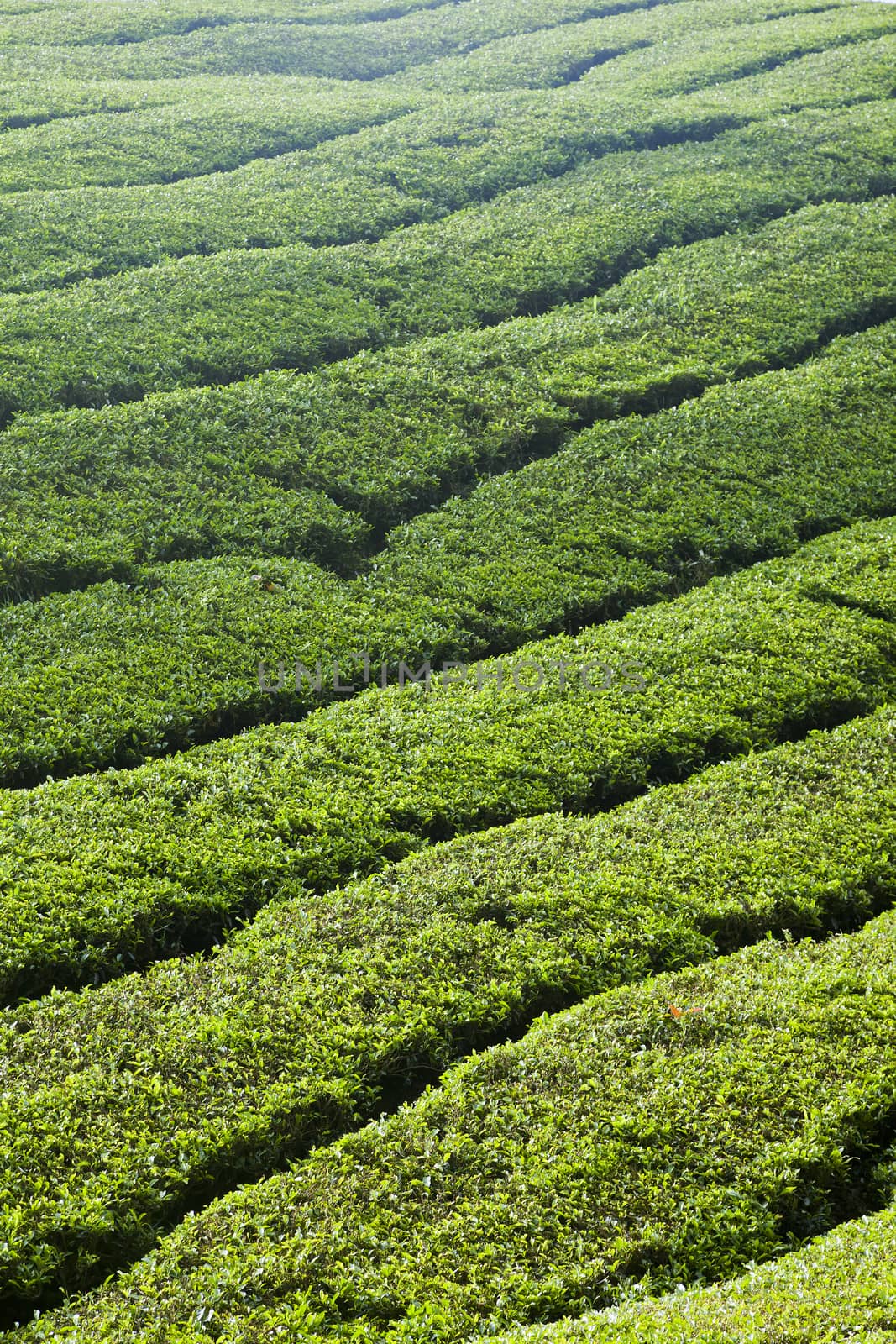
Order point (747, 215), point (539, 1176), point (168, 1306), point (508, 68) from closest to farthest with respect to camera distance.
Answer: point (168, 1306), point (539, 1176), point (747, 215), point (508, 68)

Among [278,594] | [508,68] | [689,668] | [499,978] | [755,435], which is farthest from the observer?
[508,68]

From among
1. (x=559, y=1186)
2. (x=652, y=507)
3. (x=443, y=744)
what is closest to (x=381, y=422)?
(x=652, y=507)

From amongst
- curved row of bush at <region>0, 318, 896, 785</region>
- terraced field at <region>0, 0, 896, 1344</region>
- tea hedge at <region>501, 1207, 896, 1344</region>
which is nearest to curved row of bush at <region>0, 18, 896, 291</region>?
terraced field at <region>0, 0, 896, 1344</region>

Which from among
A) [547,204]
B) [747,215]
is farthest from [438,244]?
[747,215]

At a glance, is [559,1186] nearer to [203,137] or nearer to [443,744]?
[443,744]

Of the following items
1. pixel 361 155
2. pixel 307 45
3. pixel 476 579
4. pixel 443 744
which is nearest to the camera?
pixel 443 744

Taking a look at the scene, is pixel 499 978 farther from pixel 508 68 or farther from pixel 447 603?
pixel 508 68

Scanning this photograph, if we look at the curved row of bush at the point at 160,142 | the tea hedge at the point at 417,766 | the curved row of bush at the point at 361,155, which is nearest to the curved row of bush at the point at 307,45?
the curved row of bush at the point at 160,142
